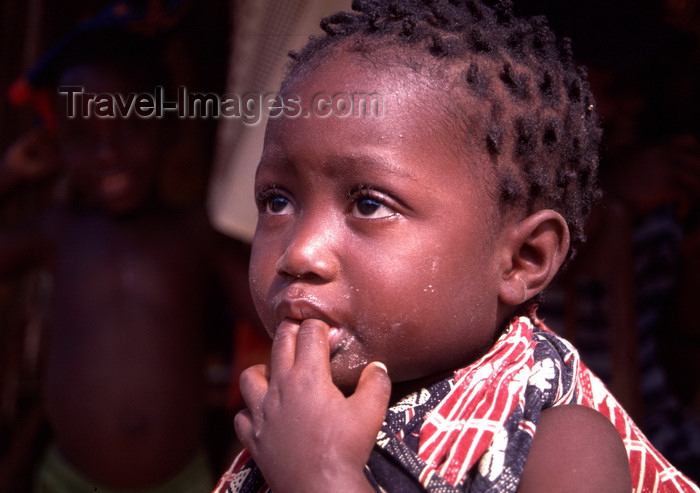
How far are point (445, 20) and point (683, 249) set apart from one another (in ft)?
5.15

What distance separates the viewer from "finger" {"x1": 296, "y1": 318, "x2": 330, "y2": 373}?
973 millimetres

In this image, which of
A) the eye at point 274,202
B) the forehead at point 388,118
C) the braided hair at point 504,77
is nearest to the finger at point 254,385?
the eye at point 274,202

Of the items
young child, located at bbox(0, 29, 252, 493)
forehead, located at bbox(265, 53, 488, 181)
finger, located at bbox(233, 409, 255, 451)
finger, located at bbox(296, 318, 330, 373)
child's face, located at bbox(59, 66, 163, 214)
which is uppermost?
forehead, located at bbox(265, 53, 488, 181)

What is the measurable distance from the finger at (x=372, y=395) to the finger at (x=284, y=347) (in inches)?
4.4

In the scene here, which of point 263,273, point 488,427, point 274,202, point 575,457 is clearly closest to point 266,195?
point 274,202

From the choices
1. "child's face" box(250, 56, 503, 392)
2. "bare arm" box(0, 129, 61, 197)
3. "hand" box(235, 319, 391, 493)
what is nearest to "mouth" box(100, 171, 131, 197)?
"bare arm" box(0, 129, 61, 197)

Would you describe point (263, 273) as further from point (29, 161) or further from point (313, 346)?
point (29, 161)

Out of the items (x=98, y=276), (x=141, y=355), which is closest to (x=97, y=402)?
(x=141, y=355)

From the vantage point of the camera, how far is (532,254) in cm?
118

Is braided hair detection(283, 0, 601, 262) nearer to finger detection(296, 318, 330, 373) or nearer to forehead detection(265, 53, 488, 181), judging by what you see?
forehead detection(265, 53, 488, 181)

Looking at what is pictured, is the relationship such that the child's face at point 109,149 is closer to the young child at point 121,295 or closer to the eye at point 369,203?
the young child at point 121,295

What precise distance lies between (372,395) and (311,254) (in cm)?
23

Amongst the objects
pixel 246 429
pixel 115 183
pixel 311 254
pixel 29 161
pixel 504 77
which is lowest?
pixel 29 161

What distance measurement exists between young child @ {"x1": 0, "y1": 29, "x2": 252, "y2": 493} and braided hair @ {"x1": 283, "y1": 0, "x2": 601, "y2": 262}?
59.4 inches
